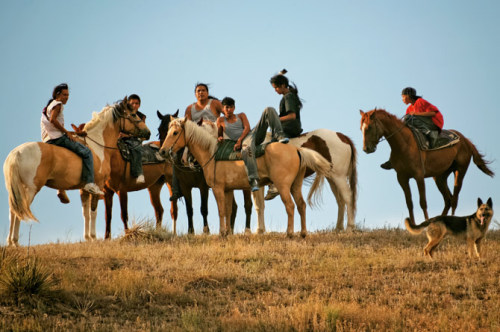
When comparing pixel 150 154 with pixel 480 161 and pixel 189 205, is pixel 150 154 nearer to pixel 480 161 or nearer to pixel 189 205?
pixel 189 205

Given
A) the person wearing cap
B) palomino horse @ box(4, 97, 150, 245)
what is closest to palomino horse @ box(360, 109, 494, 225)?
the person wearing cap

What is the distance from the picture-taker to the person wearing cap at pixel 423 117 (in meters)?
17.0

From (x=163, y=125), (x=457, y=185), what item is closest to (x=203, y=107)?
(x=163, y=125)

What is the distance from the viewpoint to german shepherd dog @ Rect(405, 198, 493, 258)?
12492 millimetres

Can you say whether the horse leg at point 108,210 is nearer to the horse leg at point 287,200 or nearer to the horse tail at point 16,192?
the horse tail at point 16,192

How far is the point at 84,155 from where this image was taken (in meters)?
15.0

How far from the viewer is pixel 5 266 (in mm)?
10734

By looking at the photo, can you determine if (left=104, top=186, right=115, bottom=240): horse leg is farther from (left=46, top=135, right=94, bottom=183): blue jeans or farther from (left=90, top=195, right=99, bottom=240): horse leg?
(left=46, top=135, right=94, bottom=183): blue jeans

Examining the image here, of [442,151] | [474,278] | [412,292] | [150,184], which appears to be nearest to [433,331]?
[412,292]

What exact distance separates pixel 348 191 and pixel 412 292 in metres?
5.14

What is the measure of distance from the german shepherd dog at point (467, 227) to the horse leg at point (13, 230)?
8.29 m

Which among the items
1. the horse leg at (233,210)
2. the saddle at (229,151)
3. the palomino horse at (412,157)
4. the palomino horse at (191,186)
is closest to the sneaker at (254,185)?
the saddle at (229,151)

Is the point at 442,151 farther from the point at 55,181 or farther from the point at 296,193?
the point at 55,181

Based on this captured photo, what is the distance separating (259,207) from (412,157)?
3.93 metres
